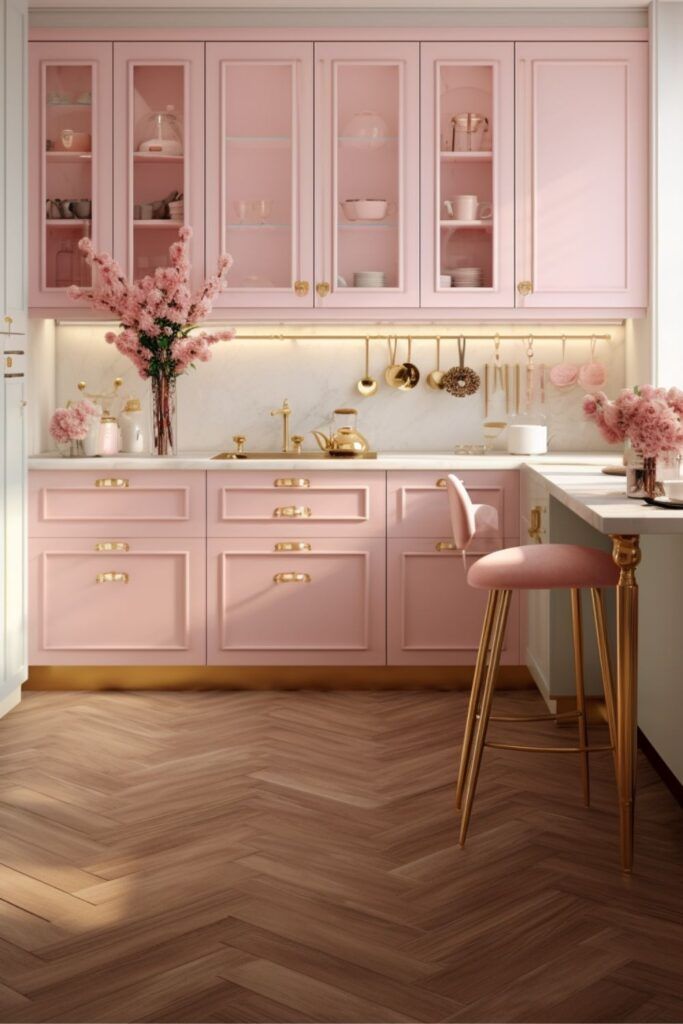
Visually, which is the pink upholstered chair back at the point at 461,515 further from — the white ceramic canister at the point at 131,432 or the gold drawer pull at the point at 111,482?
the white ceramic canister at the point at 131,432

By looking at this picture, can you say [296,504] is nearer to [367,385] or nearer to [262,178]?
[367,385]

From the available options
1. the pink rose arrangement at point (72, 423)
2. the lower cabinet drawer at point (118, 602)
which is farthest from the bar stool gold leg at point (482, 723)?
the pink rose arrangement at point (72, 423)

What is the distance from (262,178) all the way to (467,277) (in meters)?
0.89

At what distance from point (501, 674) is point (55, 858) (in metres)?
2.22

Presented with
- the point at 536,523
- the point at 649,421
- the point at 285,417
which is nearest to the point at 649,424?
the point at 649,421

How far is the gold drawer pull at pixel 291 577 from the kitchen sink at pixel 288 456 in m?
0.44

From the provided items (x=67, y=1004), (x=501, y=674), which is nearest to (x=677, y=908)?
(x=67, y=1004)

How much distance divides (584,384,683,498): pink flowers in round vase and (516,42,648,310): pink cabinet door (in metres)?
1.84

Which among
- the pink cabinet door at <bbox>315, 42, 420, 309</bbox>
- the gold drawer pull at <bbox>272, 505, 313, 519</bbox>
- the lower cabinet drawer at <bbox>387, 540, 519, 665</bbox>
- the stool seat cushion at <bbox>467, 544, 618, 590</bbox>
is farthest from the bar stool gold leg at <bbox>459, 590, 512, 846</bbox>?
the pink cabinet door at <bbox>315, 42, 420, 309</bbox>

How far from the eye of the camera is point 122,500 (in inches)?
187

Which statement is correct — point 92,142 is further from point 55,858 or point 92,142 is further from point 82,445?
point 55,858

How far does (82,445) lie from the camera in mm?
4910

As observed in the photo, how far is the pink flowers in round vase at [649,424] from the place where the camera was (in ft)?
10.2

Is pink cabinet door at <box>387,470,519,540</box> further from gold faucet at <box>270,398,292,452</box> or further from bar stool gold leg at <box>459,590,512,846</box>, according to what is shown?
bar stool gold leg at <box>459,590,512,846</box>
